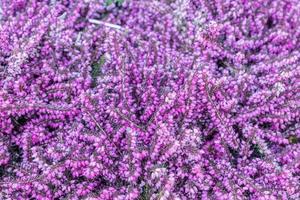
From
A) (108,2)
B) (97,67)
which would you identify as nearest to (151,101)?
(97,67)

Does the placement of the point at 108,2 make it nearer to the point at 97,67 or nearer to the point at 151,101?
the point at 97,67

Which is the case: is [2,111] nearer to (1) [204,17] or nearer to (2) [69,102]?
(2) [69,102]

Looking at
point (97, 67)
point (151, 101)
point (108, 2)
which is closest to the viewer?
point (151, 101)

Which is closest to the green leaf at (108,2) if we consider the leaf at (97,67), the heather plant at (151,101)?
the heather plant at (151,101)

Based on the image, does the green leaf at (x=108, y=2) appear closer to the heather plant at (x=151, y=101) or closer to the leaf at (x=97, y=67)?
the heather plant at (x=151, y=101)

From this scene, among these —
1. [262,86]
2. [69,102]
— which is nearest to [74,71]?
[69,102]

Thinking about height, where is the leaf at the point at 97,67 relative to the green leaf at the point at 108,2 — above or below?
below

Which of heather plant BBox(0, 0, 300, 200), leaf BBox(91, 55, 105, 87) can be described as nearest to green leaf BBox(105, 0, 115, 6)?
heather plant BBox(0, 0, 300, 200)

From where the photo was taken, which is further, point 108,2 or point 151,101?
point 108,2
